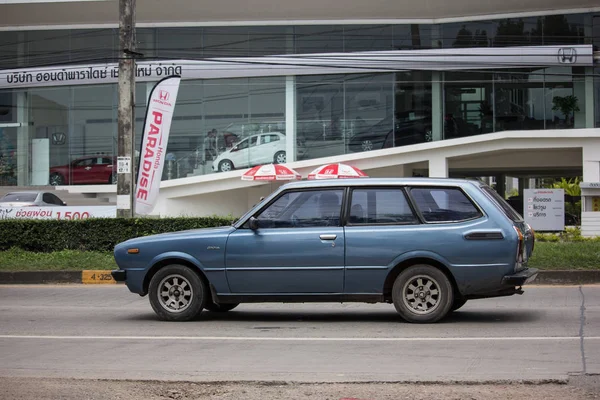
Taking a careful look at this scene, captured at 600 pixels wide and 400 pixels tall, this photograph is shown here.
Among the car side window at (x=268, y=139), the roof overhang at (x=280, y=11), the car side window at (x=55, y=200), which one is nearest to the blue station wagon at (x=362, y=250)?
the car side window at (x=55, y=200)

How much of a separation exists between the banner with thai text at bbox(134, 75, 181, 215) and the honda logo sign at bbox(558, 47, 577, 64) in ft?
57.4

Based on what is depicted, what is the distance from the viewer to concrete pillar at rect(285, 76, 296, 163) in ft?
108

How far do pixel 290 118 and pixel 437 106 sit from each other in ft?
19.9

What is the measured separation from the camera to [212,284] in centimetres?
1019

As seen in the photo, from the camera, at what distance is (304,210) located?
10.1 m

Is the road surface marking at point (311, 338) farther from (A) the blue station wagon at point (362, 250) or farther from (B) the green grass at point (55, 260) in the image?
(B) the green grass at point (55, 260)

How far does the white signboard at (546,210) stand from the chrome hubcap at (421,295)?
17.9 meters

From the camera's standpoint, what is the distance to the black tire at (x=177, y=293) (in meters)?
10.3

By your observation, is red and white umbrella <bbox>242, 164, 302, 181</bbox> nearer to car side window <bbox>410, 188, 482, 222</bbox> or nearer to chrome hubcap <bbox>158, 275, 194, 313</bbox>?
chrome hubcap <bbox>158, 275, 194, 313</bbox>

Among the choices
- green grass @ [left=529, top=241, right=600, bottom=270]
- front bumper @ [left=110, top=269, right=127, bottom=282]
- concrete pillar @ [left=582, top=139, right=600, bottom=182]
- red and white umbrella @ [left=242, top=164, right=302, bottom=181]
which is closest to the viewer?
front bumper @ [left=110, top=269, right=127, bottom=282]

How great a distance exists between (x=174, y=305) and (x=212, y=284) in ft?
2.19

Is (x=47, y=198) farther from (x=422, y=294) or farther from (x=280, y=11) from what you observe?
(x=422, y=294)

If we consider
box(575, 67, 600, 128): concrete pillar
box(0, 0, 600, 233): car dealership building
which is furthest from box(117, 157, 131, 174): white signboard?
box(575, 67, 600, 128): concrete pillar

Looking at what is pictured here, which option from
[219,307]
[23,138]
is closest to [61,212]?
[23,138]
